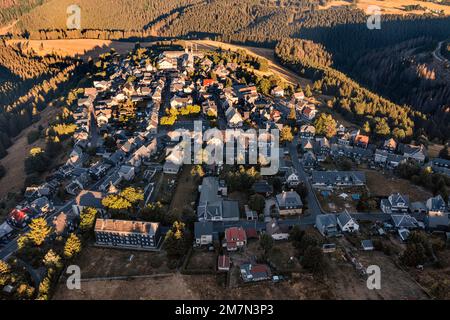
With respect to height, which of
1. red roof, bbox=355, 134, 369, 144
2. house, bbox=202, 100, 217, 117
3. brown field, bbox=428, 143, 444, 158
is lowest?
brown field, bbox=428, 143, 444, 158

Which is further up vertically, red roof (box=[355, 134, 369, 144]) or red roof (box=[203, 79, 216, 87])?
red roof (box=[203, 79, 216, 87])

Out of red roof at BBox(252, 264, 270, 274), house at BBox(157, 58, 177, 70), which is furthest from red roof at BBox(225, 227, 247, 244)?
house at BBox(157, 58, 177, 70)

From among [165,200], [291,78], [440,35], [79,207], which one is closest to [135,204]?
[165,200]

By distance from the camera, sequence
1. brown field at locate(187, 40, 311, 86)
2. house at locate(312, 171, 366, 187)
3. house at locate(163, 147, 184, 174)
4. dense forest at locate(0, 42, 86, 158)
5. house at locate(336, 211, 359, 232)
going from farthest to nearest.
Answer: brown field at locate(187, 40, 311, 86), dense forest at locate(0, 42, 86, 158), house at locate(163, 147, 184, 174), house at locate(312, 171, 366, 187), house at locate(336, 211, 359, 232)

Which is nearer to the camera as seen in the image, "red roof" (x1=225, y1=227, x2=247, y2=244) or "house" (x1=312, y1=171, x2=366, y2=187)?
"red roof" (x1=225, y1=227, x2=247, y2=244)

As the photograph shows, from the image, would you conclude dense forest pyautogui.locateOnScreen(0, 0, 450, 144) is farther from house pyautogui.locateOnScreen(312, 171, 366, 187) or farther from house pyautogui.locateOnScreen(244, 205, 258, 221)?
house pyautogui.locateOnScreen(244, 205, 258, 221)

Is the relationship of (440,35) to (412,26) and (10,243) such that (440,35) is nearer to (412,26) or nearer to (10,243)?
(412,26)
